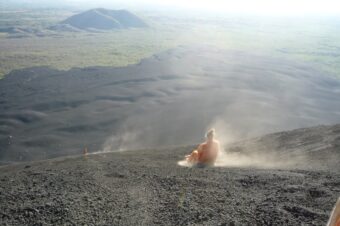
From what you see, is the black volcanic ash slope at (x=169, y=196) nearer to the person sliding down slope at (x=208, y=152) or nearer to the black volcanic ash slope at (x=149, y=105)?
the person sliding down slope at (x=208, y=152)

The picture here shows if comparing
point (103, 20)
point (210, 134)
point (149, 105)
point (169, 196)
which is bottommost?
point (149, 105)

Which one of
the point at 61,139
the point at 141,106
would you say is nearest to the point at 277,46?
the point at 141,106

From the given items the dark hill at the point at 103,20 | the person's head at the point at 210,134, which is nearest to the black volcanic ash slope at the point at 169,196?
the person's head at the point at 210,134

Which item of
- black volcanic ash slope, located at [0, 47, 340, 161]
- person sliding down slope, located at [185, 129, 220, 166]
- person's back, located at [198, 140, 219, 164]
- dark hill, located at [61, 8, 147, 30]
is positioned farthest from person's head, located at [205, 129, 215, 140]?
dark hill, located at [61, 8, 147, 30]

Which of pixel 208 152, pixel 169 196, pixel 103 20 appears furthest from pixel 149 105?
pixel 103 20

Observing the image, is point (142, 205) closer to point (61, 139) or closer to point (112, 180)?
point (112, 180)

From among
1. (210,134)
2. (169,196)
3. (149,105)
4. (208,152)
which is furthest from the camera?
(149,105)

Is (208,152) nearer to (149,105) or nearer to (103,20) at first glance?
(149,105)
